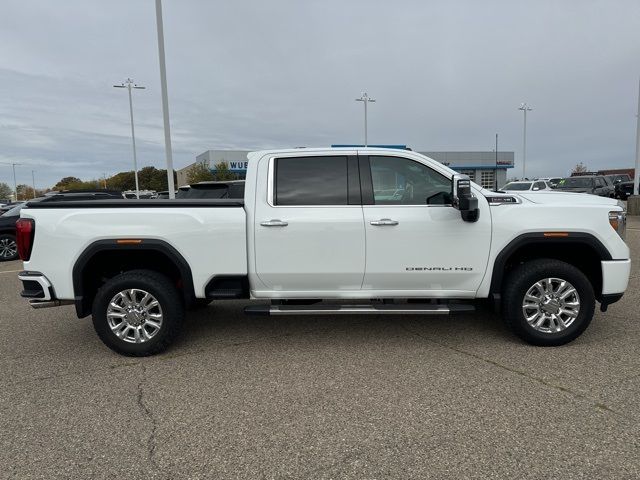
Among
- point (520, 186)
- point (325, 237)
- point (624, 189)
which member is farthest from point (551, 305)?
point (624, 189)

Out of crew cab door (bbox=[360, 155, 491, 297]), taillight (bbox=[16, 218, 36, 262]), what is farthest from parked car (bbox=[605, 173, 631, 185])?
taillight (bbox=[16, 218, 36, 262])

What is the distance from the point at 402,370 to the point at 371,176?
1864 mm

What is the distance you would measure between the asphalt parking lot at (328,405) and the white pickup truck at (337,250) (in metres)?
0.45

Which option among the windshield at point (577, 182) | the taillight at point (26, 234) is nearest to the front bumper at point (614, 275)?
the taillight at point (26, 234)

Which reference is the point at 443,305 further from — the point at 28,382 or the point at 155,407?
the point at 28,382

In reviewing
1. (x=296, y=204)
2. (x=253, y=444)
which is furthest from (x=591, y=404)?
(x=296, y=204)

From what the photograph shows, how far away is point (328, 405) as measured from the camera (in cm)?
337

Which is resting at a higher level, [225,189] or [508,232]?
[225,189]

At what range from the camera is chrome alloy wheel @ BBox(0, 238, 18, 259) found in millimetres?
11789

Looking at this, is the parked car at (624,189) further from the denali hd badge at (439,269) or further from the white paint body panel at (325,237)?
the denali hd badge at (439,269)

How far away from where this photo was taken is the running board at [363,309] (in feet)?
14.0

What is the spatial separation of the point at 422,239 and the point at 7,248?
468 inches

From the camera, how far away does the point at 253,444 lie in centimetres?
290

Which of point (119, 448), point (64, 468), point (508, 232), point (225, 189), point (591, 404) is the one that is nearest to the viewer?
Result: point (64, 468)
